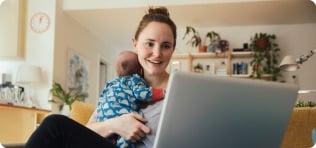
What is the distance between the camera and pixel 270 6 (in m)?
5.00

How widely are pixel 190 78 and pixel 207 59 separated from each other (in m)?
5.16

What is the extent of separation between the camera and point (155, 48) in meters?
1.23

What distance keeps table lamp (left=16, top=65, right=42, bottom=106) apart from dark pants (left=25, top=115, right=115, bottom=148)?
3.89 m

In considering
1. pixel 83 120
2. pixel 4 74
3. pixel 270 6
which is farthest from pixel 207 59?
pixel 83 120

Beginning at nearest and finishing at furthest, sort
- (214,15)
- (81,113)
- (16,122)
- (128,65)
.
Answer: (128,65)
(81,113)
(16,122)
(214,15)

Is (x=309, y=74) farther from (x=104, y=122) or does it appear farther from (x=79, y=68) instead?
(x=104, y=122)

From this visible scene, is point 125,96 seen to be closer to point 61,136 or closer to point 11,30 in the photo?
point 61,136

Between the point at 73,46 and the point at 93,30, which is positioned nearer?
the point at 73,46

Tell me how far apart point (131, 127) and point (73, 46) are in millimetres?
4675

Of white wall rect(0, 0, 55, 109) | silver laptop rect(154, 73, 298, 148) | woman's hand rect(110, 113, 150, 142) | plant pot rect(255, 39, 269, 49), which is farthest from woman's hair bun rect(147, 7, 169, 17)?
plant pot rect(255, 39, 269, 49)

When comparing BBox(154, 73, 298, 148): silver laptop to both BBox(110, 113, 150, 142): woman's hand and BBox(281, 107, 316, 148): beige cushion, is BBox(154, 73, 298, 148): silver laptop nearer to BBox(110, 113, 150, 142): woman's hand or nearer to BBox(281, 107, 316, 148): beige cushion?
BBox(110, 113, 150, 142): woman's hand

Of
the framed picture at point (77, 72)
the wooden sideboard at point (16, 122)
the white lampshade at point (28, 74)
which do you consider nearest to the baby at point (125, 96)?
the wooden sideboard at point (16, 122)

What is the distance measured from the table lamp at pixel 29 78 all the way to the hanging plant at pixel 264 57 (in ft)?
9.19

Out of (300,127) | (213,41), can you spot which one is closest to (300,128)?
(300,127)
